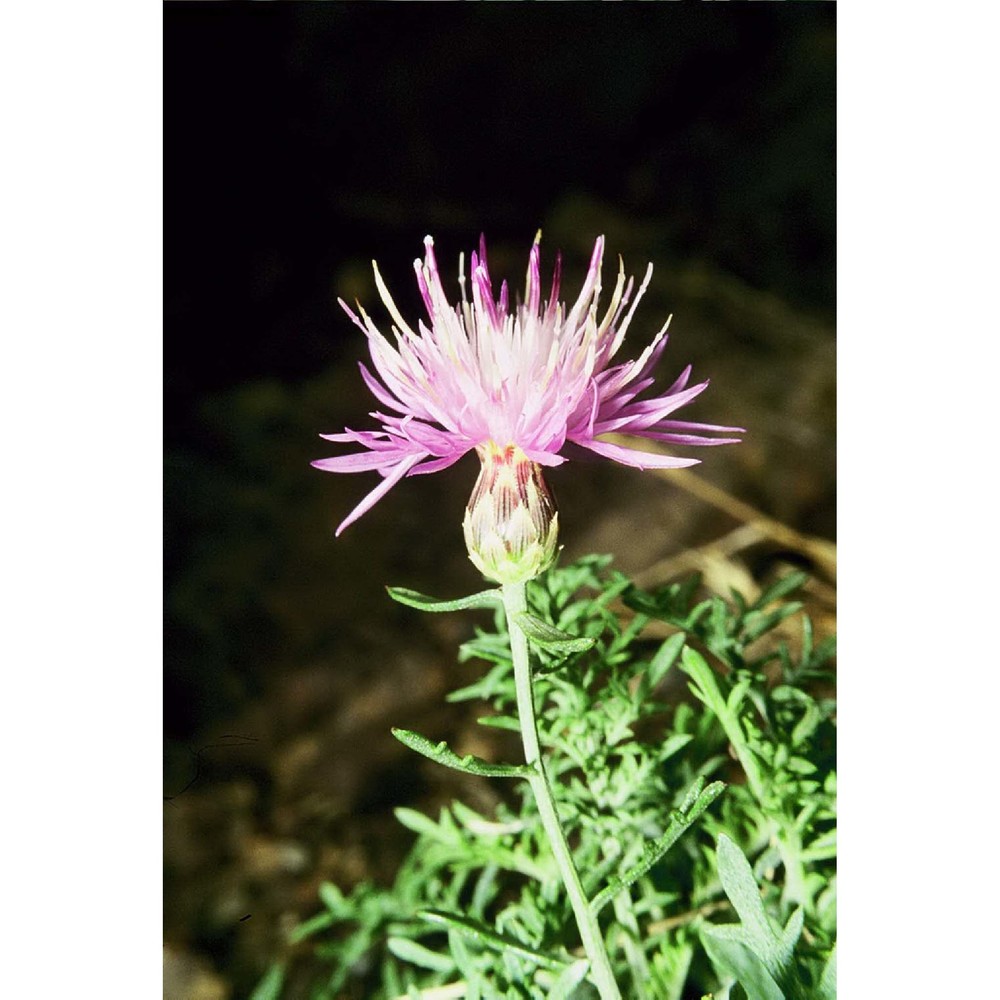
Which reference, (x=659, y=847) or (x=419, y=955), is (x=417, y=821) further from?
(x=659, y=847)

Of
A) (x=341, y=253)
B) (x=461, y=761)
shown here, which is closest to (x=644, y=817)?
(x=461, y=761)

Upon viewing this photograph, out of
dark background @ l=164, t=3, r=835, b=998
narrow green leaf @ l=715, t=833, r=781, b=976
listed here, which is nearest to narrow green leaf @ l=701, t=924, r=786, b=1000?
narrow green leaf @ l=715, t=833, r=781, b=976

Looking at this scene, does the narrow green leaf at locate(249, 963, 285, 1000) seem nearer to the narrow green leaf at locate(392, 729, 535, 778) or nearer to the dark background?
the dark background
